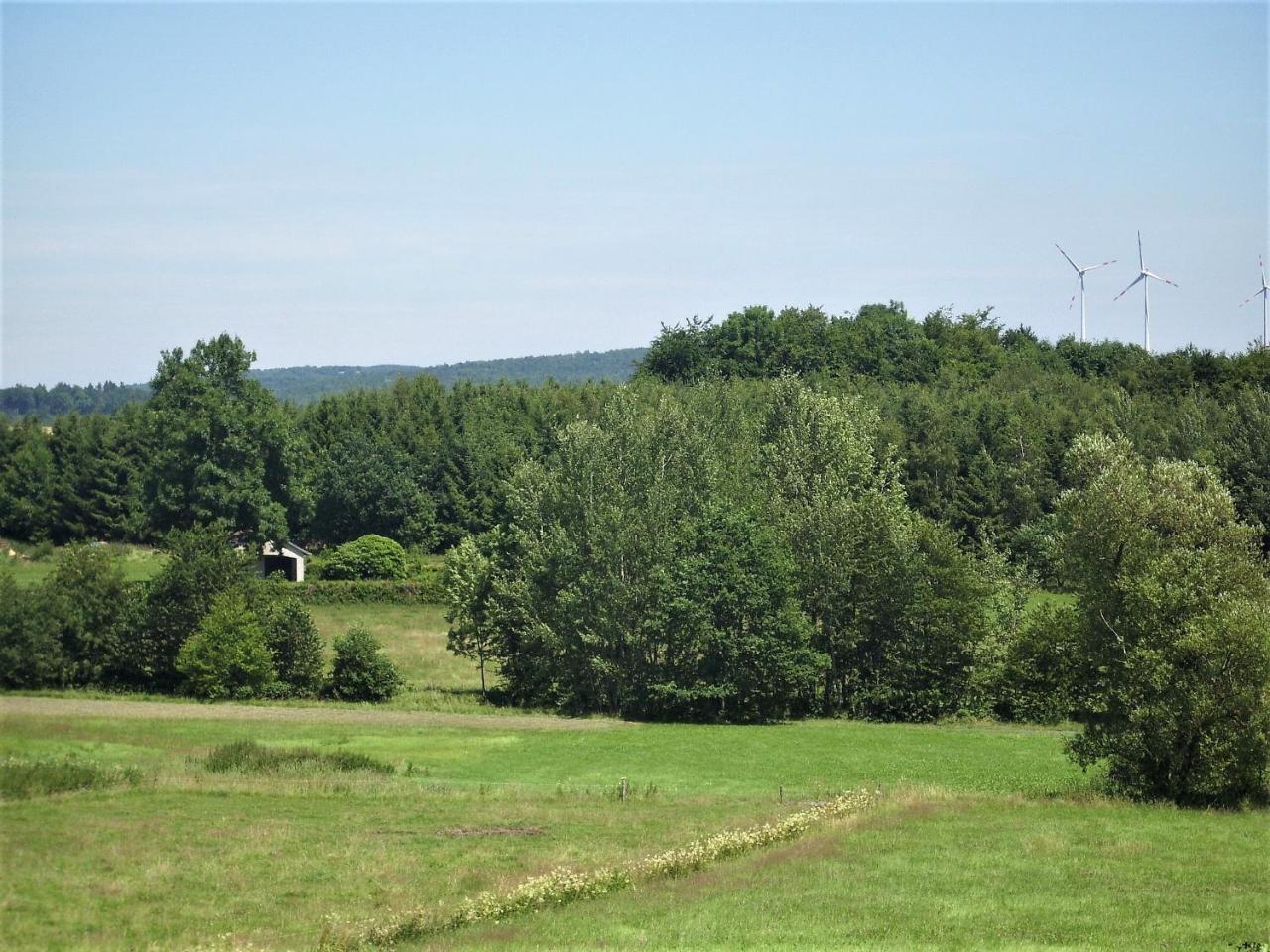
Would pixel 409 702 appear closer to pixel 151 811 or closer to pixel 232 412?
pixel 151 811

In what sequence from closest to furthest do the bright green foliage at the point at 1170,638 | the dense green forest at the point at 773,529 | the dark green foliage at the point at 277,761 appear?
1. the bright green foliage at the point at 1170,638
2. the dense green forest at the point at 773,529
3. the dark green foliage at the point at 277,761

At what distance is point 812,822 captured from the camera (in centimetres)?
3859

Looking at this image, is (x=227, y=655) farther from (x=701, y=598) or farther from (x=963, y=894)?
(x=963, y=894)

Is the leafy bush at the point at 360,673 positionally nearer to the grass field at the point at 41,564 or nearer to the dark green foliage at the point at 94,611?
the dark green foliage at the point at 94,611

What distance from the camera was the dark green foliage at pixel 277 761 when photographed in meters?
45.2

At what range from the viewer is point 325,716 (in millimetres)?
58906

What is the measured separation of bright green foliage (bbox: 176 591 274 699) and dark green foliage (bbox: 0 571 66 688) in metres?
15.6

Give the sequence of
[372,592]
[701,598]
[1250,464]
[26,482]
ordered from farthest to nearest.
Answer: [26,482]
[1250,464]
[372,592]
[701,598]

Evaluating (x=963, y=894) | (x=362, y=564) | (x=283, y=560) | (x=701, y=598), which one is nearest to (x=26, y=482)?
(x=283, y=560)

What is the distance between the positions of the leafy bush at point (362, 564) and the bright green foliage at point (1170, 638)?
6140 cm

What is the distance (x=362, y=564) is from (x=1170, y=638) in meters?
67.8

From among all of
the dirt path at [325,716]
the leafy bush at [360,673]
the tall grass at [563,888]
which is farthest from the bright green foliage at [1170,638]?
the leafy bush at [360,673]

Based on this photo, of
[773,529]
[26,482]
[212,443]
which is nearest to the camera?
[773,529]

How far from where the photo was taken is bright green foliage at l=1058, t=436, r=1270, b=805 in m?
40.8
